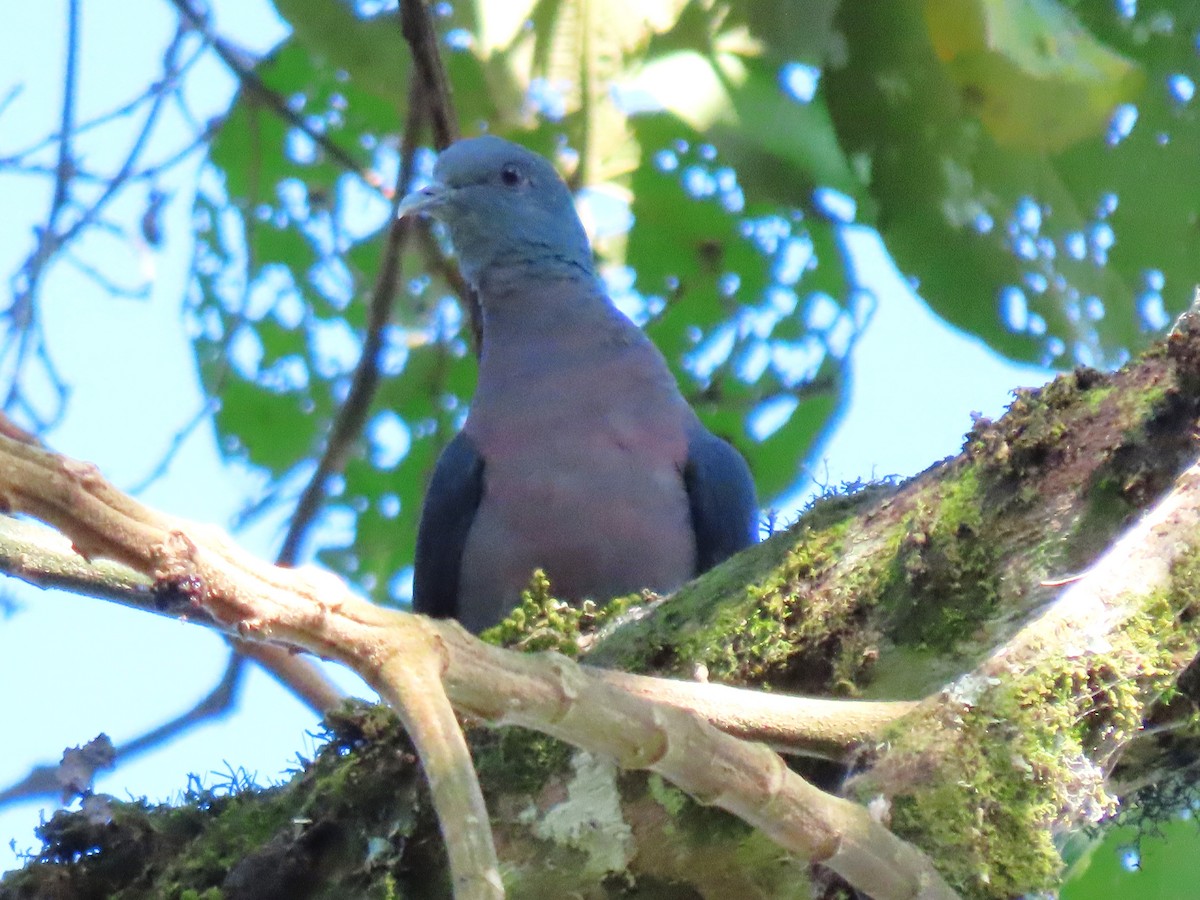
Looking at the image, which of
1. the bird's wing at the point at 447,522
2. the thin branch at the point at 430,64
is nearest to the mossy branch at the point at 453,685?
the bird's wing at the point at 447,522

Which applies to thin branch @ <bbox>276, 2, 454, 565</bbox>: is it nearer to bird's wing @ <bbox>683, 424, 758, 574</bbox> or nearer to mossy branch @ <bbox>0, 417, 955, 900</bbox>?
bird's wing @ <bbox>683, 424, 758, 574</bbox>

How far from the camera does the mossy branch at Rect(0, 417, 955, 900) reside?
1.54 metres

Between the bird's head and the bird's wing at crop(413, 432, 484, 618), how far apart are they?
2.89 ft

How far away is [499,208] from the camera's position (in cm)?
529

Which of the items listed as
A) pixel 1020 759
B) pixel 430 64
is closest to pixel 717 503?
pixel 430 64

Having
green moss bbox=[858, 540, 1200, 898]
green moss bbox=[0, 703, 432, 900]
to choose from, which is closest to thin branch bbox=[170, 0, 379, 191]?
green moss bbox=[0, 703, 432, 900]

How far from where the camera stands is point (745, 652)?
115 inches

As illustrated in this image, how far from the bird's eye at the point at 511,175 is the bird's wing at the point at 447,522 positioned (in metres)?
1.10

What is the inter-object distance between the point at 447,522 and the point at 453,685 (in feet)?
9.31

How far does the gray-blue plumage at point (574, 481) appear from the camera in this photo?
4.45 metres

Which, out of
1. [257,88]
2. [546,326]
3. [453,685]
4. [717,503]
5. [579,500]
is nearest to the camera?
[453,685]

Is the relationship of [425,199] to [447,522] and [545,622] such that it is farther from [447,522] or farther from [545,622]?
[545,622]

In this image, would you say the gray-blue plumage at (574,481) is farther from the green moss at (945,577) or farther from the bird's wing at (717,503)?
the green moss at (945,577)

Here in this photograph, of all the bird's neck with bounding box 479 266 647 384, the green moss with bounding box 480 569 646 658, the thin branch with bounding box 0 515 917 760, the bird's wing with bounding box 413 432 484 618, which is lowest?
the thin branch with bounding box 0 515 917 760
